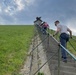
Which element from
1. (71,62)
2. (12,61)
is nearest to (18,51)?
(12,61)

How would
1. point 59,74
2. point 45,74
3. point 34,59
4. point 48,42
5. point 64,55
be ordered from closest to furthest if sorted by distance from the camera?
point 59,74 → point 45,74 → point 64,55 → point 34,59 → point 48,42

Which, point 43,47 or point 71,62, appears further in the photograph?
point 43,47

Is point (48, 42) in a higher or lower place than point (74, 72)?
higher

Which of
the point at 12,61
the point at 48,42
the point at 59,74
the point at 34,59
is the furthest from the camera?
the point at 48,42

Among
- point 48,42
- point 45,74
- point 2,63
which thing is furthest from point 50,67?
point 48,42

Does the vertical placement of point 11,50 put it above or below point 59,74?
above

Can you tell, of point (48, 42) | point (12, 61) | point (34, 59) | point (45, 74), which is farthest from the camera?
point (48, 42)

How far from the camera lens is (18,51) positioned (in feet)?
60.6

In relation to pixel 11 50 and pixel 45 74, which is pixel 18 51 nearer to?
pixel 11 50

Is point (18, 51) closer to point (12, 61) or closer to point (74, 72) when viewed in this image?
point (12, 61)

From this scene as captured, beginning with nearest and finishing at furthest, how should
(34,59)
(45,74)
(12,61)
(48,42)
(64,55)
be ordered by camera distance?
(45,74) → (64,55) → (12,61) → (34,59) → (48,42)

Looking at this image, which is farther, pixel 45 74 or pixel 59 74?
pixel 45 74

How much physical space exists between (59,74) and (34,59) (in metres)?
4.88

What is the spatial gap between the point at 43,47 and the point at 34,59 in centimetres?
190
